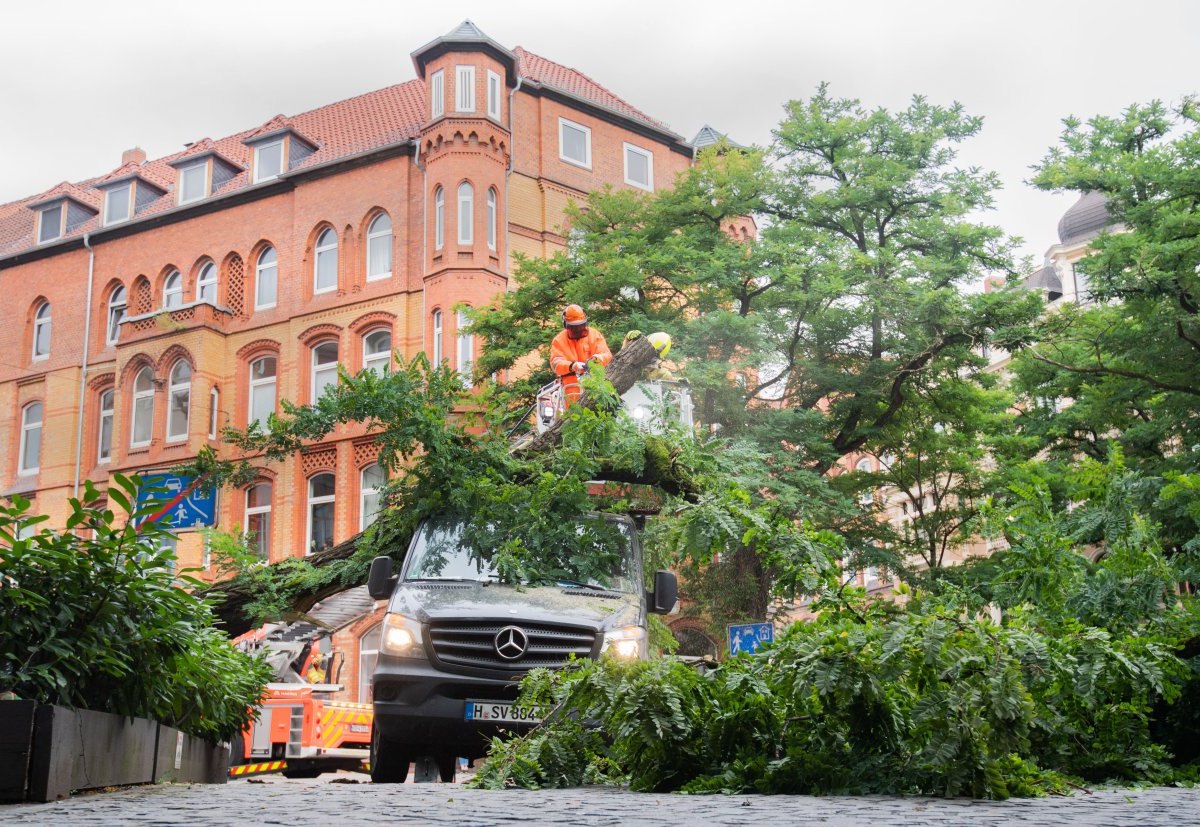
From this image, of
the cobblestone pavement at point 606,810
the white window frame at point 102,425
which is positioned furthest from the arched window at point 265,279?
the cobblestone pavement at point 606,810

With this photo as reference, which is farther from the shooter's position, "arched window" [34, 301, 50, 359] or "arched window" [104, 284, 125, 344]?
"arched window" [34, 301, 50, 359]

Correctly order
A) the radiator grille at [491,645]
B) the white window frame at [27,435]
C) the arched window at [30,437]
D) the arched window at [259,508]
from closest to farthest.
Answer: the radiator grille at [491,645] → the arched window at [259,508] → the white window frame at [27,435] → the arched window at [30,437]

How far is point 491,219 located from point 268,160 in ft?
27.5

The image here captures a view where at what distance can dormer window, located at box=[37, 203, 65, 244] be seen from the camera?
43594mm

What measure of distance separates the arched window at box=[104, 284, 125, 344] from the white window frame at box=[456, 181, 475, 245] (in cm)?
1297

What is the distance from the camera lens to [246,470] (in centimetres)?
1241

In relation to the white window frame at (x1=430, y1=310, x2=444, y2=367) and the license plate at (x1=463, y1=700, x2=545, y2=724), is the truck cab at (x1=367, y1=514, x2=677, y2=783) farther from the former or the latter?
the white window frame at (x1=430, y1=310, x2=444, y2=367)

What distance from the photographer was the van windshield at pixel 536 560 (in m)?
9.81

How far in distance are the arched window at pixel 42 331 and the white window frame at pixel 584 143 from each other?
17584 millimetres

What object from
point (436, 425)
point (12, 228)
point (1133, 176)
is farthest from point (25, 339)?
point (436, 425)

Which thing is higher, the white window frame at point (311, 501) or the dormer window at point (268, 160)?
the dormer window at point (268, 160)

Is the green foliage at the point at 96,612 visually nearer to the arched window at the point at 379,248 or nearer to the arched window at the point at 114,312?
the arched window at the point at 379,248

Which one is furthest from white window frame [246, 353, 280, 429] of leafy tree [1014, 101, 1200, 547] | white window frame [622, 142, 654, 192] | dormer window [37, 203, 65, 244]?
leafy tree [1014, 101, 1200, 547]

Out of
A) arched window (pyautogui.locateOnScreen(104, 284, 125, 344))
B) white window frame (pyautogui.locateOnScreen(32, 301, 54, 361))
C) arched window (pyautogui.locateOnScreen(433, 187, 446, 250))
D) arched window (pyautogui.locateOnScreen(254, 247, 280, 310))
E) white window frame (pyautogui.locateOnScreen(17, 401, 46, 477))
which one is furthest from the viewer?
white window frame (pyautogui.locateOnScreen(32, 301, 54, 361))
